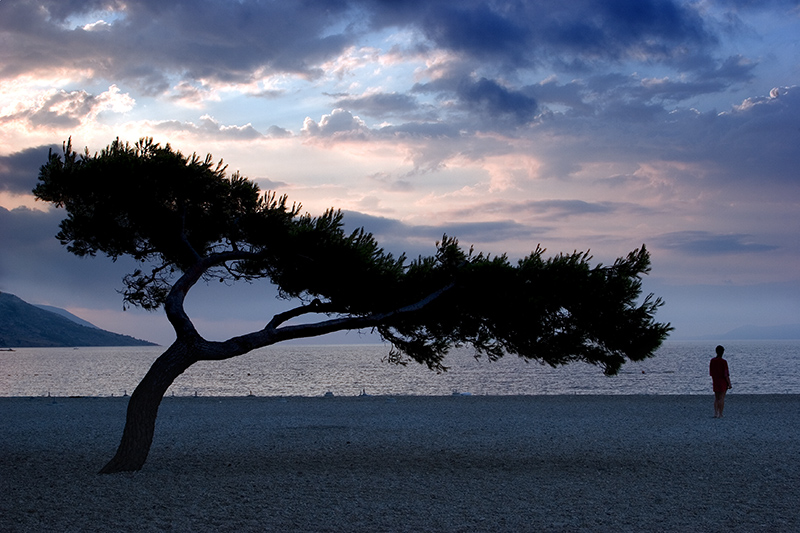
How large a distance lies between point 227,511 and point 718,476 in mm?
8517

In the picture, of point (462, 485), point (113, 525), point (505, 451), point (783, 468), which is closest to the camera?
point (113, 525)

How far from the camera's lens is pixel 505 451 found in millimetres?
14570

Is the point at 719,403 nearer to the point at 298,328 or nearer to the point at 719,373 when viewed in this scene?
the point at 719,373

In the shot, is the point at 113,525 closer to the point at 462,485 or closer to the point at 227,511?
the point at 227,511

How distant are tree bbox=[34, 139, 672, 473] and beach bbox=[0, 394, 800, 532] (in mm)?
2379

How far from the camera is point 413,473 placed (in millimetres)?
11953

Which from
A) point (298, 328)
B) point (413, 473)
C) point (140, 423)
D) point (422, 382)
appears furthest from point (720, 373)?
point (422, 382)

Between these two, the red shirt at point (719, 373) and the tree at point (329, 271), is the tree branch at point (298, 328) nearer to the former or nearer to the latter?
the tree at point (329, 271)

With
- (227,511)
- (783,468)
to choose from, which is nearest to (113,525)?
(227,511)

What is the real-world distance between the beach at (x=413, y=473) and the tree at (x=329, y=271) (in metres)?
2.38

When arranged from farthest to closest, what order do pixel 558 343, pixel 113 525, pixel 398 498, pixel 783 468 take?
pixel 558 343 → pixel 783 468 → pixel 398 498 → pixel 113 525

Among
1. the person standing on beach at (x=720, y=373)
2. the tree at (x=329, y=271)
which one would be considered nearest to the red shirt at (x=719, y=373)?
the person standing on beach at (x=720, y=373)

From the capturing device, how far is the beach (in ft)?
28.5

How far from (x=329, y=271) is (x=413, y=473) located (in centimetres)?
440
